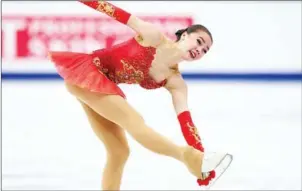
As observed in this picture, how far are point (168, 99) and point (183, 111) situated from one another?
3313mm

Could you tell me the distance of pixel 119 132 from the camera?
272 centimetres

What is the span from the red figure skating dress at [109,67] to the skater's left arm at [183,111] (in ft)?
0.16

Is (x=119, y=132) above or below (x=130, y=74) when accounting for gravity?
below

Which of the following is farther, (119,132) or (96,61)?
(119,132)

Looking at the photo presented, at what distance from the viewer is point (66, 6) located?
21.9ft

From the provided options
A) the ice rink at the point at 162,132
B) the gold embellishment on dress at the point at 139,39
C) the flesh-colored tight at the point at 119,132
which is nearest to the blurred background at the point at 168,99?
the ice rink at the point at 162,132

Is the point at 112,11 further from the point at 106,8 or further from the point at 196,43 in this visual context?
the point at 196,43

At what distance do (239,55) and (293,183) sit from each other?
349cm

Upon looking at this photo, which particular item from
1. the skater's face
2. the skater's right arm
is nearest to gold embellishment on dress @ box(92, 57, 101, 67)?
the skater's right arm

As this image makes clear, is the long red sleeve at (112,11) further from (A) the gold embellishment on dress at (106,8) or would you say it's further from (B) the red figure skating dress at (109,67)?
(B) the red figure skating dress at (109,67)

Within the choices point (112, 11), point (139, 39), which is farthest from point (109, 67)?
point (112, 11)

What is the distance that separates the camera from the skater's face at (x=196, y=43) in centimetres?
246

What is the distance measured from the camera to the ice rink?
10.9 feet

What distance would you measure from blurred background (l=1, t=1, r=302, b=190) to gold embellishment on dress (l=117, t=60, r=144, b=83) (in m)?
0.81
